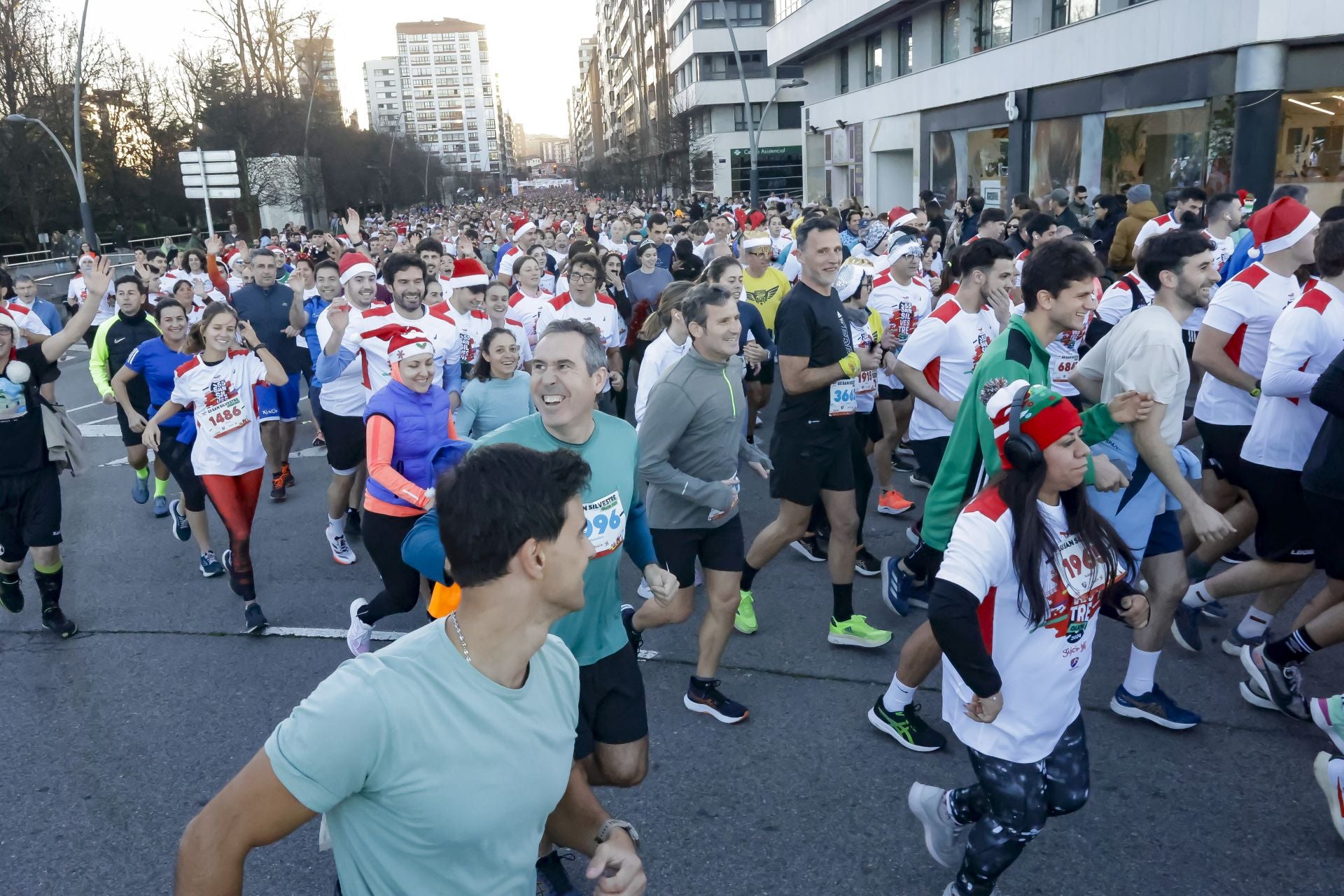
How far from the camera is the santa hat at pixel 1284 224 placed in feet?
15.8

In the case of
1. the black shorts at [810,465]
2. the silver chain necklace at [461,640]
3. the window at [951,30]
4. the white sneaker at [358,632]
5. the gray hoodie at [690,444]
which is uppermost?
the window at [951,30]

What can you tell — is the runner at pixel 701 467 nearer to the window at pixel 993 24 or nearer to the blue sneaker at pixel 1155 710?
the blue sneaker at pixel 1155 710

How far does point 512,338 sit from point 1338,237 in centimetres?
393

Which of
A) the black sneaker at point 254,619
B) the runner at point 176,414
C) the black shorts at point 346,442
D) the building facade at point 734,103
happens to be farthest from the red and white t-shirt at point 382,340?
the building facade at point 734,103

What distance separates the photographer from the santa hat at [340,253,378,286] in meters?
7.19

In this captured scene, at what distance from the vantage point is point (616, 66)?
117 m

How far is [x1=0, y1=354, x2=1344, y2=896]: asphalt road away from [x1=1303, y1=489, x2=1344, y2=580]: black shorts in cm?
72

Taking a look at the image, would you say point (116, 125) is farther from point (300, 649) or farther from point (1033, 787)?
point (1033, 787)

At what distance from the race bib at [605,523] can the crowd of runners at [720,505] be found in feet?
0.04

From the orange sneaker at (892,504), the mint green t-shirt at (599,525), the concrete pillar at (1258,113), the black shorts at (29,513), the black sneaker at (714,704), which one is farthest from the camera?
the concrete pillar at (1258,113)

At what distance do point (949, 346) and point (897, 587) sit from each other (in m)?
1.34

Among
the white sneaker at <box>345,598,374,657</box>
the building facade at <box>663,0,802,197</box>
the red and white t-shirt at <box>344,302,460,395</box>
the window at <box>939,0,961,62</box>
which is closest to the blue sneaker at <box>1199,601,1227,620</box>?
the white sneaker at <box>345,598,374,657</box>

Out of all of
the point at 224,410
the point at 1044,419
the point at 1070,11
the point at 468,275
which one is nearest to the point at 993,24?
the point at 1070,11

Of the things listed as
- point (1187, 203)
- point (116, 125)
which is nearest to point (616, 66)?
point (116, 125)
